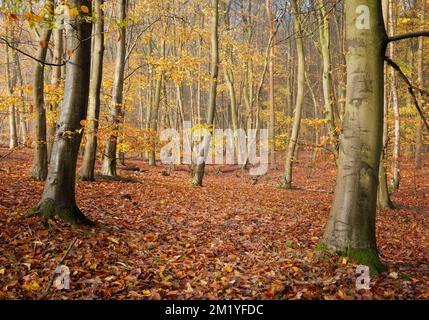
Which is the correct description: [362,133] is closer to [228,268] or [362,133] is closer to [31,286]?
[228,268]

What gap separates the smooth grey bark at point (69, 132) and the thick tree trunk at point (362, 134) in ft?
15.1

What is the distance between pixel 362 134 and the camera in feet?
15.3

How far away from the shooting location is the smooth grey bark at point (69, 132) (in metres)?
5.77

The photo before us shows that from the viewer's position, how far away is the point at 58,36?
11648 mm

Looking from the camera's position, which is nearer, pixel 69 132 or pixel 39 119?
pixel 69 132

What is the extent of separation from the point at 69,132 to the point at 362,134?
4879mm

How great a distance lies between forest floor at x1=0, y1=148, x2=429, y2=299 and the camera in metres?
4.12

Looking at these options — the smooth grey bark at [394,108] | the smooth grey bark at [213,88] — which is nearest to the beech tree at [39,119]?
the smooth grey bark at [213,88]

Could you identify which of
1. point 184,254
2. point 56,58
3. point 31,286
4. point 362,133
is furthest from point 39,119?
point 362,133

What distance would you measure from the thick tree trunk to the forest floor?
1.44 feet

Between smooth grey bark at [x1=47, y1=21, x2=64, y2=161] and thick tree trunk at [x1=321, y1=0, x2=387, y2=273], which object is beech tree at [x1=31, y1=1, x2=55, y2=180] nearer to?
smooth grey bark at [x1=47, y1=21, x2=64, y2=161]

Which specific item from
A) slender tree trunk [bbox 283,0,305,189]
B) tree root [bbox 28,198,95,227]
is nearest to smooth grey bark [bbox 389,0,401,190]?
slender tree trunk [bbox 283,0,305,189]

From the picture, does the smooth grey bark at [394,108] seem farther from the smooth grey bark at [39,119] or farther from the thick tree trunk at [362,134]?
the smooth grey bark at [39,119]

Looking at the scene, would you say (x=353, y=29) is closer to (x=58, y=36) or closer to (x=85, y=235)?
(x=85, y=235)
